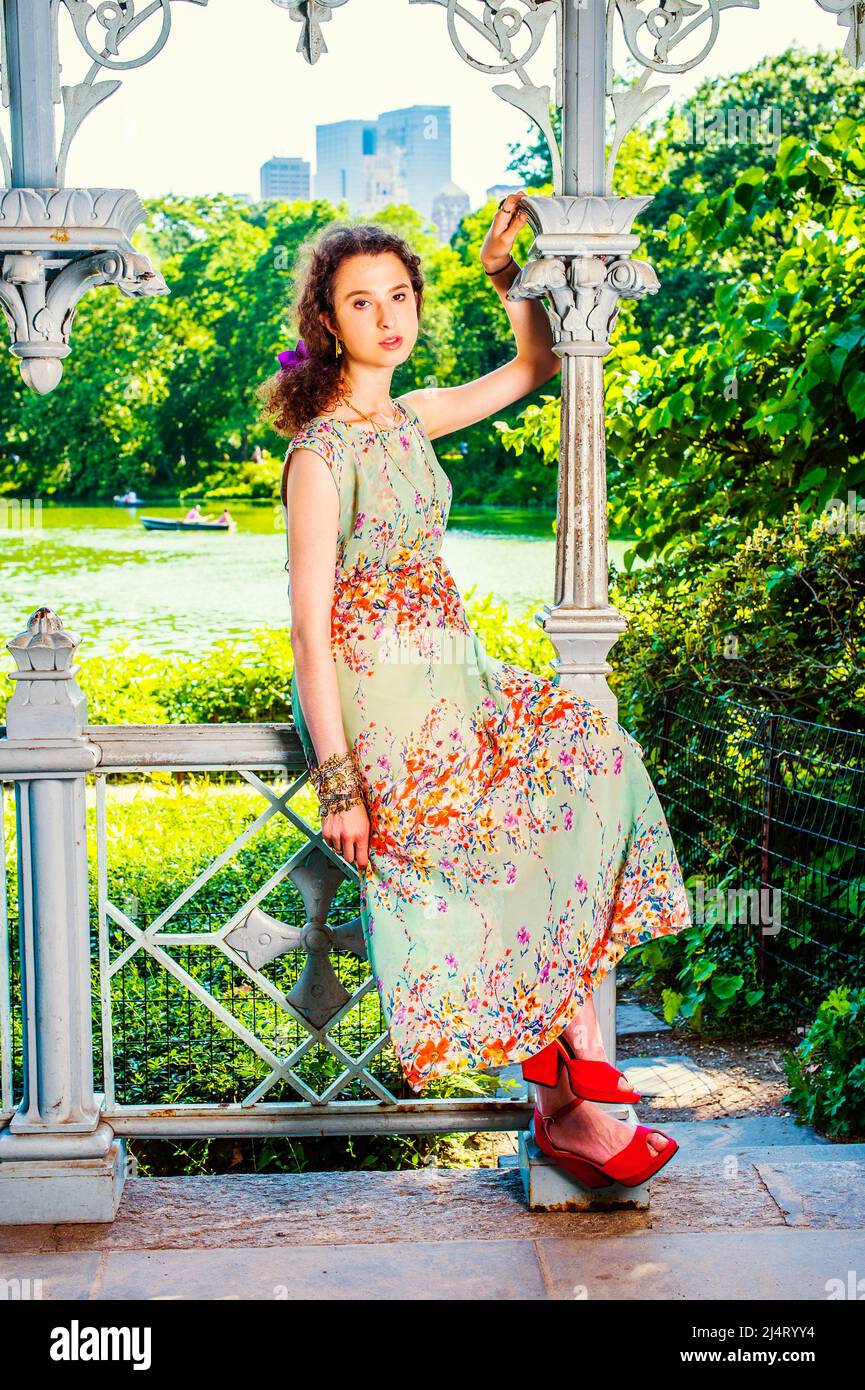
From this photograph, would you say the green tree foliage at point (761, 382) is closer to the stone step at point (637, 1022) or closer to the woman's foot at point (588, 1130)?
the stone step at point (637, 1022)

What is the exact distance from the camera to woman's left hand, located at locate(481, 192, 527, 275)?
8.11ft

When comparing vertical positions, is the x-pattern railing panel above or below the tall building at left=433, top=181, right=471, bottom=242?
below

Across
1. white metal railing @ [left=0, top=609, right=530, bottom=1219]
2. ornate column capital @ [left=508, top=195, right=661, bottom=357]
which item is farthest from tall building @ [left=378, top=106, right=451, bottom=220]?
white metal railing @ [left=0, top=609, right=530, bottom=1219]

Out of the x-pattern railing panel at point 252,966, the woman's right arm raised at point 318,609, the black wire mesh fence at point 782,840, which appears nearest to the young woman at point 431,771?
the woman's right arm raised at point 318,609

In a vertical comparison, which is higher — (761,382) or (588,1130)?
(761,382)

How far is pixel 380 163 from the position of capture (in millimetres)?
25969

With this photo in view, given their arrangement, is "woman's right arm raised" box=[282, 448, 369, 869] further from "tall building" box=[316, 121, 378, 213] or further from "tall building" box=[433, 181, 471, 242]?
"tall building" box=[433, 181, 471, 242]

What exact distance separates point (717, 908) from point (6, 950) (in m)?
2.91

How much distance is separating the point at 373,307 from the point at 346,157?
26.6 m

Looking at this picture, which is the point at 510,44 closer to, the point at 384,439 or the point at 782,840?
the point at 384,439

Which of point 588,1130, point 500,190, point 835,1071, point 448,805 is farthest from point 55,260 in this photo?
point 835,1071

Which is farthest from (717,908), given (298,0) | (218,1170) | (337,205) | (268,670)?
(337,205)

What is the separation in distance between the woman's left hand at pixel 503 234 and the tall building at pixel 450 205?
2901 cm

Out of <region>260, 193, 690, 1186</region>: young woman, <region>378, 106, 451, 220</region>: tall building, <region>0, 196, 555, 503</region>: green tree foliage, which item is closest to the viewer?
<region>260, 193, 690, 1186</region>: young woman
